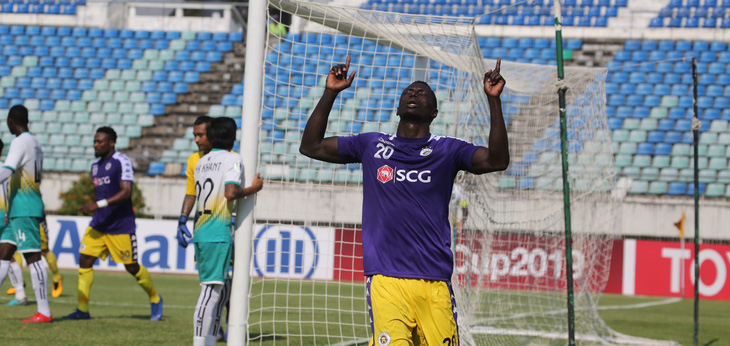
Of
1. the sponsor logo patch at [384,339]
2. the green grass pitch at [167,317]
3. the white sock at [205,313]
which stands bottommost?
the green grass pitch at [167,317]

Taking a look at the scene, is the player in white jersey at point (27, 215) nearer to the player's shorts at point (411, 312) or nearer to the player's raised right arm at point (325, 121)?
the player's raised right arm at point (325, 121)

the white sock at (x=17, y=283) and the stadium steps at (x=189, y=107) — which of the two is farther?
the stadium steps at (x=189, y=107)

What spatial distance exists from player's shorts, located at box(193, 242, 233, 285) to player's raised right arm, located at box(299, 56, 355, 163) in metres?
2.09


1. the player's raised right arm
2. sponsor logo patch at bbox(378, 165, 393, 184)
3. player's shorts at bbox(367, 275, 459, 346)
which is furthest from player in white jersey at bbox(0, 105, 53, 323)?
player's shorts at bbox(367, 275, 459, 346)

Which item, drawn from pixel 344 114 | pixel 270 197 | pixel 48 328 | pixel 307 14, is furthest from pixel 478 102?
pixel 344 114

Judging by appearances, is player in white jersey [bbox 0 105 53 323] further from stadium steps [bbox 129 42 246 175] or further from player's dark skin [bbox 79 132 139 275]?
stadium steps [bbox 129 42 246 175]

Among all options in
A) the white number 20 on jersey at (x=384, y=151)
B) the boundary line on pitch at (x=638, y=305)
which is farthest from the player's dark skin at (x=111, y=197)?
the boundary line on pitch at (x=638, y=305)

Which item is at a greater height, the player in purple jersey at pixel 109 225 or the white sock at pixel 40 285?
the player in purple jersey at pixel 109 225

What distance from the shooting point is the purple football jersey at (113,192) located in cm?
889

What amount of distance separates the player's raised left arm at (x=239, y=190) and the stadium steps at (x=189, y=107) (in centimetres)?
1555

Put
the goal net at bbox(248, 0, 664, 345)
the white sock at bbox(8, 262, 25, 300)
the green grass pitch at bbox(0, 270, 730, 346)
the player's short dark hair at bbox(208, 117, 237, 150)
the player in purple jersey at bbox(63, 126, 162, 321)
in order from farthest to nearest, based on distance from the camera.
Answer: the white sock at bbox(8, 262, 25, 300) < the player in purple jersey at bbox(63, 126, 162, 321) < the green grass pitch at bbox(0, 270, 730, 346) < the goal net at bbox(248, 0, 664, 345) < the player's short dark hair at bbox(208, 117, 237, 150)

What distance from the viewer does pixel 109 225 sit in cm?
891

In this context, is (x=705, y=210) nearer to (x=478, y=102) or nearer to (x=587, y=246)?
(x=587, y=246)

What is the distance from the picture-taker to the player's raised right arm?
426 cm
